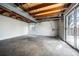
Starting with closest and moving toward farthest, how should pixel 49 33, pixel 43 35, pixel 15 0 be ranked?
pixel 15 0
pixel 43 35
pixel 49 33

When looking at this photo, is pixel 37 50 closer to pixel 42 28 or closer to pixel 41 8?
pixel 41 8

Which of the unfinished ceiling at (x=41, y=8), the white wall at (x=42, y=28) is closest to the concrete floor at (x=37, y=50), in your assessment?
the unfinished ceiling at (x=41, y=8)

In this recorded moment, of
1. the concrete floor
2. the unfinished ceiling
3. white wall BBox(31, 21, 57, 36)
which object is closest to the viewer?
the concrete floor

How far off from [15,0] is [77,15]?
7.62ft

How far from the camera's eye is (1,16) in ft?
18.0

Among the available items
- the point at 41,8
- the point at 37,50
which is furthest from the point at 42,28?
the point at 37,50

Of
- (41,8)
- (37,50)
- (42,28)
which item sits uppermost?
(41,8)

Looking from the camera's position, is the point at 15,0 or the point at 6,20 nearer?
the point at 15,0

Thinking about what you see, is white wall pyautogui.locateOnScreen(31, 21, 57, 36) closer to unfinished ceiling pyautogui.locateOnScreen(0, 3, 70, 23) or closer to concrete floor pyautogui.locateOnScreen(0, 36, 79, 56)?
unfinished ceiling pyautogui.locateOnScreen(0, 3, 70, 23)

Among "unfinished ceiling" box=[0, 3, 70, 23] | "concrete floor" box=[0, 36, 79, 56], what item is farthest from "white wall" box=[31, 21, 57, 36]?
"concrete floor" box=[0, 36, 79, 56]

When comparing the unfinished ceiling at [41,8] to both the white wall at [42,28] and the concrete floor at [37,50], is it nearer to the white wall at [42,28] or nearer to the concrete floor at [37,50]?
the white wall at [42,28]

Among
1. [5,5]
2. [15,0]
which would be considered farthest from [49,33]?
[15,0]

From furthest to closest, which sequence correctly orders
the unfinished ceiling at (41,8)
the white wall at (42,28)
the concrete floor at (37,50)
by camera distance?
the white wall at (42,28) → the unfinished ceiling at (41,8) → the concrete floor at (37,50)

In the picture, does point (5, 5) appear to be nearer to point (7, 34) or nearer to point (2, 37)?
point (2, 37)
